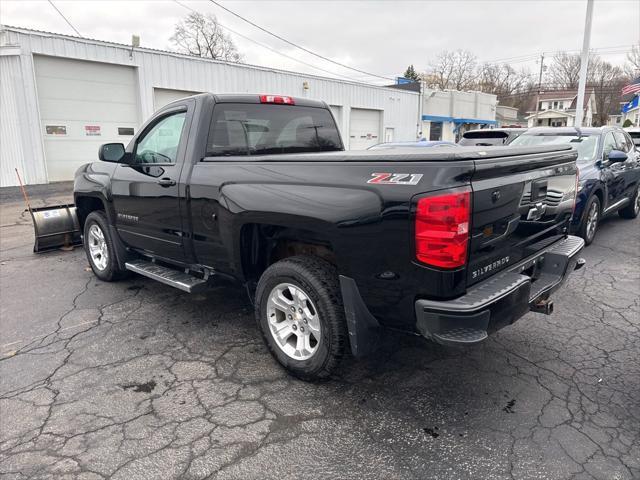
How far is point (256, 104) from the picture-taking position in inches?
164

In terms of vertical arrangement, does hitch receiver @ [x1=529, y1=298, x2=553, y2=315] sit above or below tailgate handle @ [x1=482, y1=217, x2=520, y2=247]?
below

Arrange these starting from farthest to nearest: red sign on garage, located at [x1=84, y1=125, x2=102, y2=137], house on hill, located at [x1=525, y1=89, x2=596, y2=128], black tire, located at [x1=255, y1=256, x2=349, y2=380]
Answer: house on hill, located at [x1=525, y1=89, x2=596, y2=128]
red sign on garage, located at [x1=84, y1=125, x2=102, y2=137]
black tire, located at [x1=255, y1=256, x2=349, y2=380]

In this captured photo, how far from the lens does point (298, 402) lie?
10.0ft

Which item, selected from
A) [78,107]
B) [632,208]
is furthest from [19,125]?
[632,208]

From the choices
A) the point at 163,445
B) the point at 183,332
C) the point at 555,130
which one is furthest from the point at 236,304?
the point at 555,130

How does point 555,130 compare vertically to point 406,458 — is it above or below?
above

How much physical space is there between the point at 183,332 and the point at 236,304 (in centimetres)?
77

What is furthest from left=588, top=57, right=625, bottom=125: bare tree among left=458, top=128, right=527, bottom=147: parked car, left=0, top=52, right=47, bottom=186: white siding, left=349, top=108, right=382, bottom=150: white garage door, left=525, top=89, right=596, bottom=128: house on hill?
left=0, top=52, right=47, bottom=186: white siding

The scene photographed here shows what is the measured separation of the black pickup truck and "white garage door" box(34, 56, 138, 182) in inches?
457

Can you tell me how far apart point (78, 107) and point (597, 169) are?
566 inches

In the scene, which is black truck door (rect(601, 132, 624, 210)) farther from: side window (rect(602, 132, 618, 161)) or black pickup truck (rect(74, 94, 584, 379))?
black pickup truck (rect(74, 94, 584, 379))

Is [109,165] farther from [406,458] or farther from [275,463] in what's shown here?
[406,458]

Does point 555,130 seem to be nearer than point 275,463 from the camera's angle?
No

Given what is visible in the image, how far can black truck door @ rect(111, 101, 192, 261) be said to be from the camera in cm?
402
